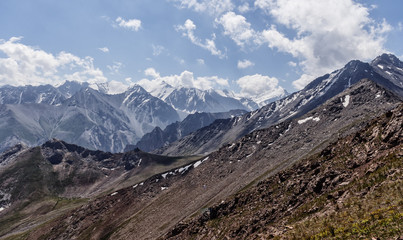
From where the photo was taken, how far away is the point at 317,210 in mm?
35844

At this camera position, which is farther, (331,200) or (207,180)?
(207,180)

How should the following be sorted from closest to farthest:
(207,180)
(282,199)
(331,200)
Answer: (331,200) < (282,199) < (207,180)

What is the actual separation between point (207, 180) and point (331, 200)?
108 metres

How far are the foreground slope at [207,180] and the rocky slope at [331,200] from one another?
29.0m

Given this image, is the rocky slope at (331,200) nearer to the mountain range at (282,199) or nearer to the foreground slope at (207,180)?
the mountain range at (282,199)

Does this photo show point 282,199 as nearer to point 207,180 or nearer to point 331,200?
point 331,200

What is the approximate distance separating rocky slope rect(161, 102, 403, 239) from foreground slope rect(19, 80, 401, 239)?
29043 millimetres

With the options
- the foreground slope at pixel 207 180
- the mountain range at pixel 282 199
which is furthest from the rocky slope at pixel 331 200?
the foreground slope at pixel 207 180

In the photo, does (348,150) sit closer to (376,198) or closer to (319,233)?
(376,198)

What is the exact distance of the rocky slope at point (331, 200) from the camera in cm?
2475

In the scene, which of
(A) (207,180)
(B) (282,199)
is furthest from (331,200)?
(A) (207,180)

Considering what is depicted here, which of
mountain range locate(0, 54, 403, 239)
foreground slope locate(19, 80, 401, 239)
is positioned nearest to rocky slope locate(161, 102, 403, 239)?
mountain range locate(0, 54, 403, 239)

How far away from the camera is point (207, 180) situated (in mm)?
141250

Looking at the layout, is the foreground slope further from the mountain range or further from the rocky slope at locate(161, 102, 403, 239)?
the rocky slope at locate(161, 102, 403, 239)
